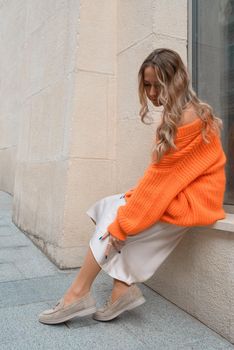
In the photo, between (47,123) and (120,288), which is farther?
(47,123)

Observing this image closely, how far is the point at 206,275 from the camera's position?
2.55 m

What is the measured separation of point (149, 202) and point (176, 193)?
17 cm

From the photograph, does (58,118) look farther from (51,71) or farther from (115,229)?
(115,229)

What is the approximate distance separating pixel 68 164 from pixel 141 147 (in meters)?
0.74

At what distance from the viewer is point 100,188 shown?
389 centimetres

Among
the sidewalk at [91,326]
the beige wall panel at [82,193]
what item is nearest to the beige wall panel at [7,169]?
the beige wall panel at [82,193]

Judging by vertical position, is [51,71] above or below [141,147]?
above

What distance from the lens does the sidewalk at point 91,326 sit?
2.31 meters

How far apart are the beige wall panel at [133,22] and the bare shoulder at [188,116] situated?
135cm

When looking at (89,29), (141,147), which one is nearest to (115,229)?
(141,147)

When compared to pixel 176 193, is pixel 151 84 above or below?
above

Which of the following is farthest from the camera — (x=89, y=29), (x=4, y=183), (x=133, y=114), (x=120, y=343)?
(x=4, y=183)

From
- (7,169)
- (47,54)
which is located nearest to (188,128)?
(47,54)

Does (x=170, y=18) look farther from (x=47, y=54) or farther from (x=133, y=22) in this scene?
(x=47, y=54)
